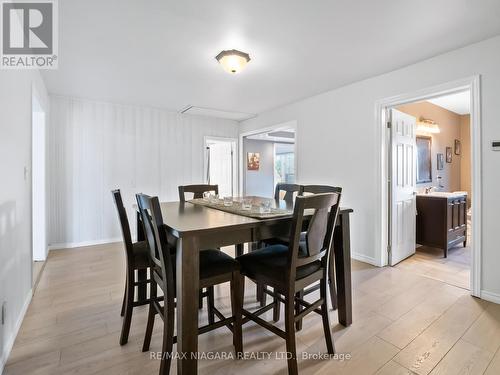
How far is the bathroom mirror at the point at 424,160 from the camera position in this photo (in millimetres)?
4641

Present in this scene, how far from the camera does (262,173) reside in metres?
7.37

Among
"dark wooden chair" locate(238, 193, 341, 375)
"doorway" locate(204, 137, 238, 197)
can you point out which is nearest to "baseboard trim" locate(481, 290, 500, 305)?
"dark wooden chair" locate(238, 193, 341, 375)

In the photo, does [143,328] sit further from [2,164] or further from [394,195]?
[394,195]

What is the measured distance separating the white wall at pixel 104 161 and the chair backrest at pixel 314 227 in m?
3.89

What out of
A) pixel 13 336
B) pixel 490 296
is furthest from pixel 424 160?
pixel 13 336

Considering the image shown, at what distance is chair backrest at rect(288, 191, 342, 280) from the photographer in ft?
4.58

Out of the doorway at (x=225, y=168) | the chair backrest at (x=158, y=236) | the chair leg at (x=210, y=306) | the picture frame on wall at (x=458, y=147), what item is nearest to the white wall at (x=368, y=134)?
the doorway at (x=225, y=168)

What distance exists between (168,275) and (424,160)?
16.3 ft

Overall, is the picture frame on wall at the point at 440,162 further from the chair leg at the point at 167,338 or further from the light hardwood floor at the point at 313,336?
the chair leg at the point at 167,338

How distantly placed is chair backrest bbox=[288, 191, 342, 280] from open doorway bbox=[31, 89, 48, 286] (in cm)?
358

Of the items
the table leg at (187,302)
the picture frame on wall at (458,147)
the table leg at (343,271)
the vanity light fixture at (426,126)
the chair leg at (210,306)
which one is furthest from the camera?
the picture frame on wall at (458,147)

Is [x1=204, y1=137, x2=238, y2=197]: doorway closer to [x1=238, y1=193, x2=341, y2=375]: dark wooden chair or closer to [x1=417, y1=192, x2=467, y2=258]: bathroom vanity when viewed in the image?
[x1=417, y1=192, x2=467, y2=258]: bathroom vanity

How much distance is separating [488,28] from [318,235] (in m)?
2.33

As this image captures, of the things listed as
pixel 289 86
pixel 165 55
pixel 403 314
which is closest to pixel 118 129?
pixel 165 55
